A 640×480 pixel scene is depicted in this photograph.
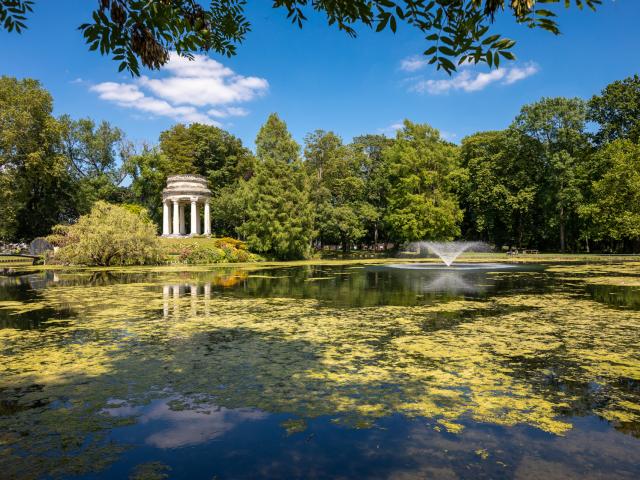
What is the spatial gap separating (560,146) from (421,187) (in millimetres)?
16176

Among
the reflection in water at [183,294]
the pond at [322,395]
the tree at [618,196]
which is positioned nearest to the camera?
the pond at [322,395]

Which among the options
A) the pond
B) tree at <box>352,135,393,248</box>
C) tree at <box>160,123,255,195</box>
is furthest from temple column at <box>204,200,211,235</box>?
the pond

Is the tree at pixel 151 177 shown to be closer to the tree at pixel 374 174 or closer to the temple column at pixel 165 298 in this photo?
the tree at pixel 374 174

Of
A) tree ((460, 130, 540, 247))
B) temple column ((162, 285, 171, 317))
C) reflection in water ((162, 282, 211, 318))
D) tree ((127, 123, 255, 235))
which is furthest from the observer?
tree ((127, 123, 255, 235))

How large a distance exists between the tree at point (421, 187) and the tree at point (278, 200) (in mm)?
11512

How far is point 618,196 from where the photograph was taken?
4169 cm

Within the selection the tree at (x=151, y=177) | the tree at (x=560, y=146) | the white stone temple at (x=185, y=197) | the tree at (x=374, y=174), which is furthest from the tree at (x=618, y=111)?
the tree at (x=151, y=177)

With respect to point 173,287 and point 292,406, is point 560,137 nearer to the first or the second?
point 173,287

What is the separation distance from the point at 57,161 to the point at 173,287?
1454 inches

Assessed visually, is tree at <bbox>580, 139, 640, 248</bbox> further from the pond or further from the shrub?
the shrub

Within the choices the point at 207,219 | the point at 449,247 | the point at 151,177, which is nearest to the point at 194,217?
the point at 207,219

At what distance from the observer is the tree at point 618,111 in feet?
154

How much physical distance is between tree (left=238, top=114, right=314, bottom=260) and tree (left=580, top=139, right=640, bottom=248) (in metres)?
27.5

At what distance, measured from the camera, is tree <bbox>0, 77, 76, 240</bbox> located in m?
41.0
